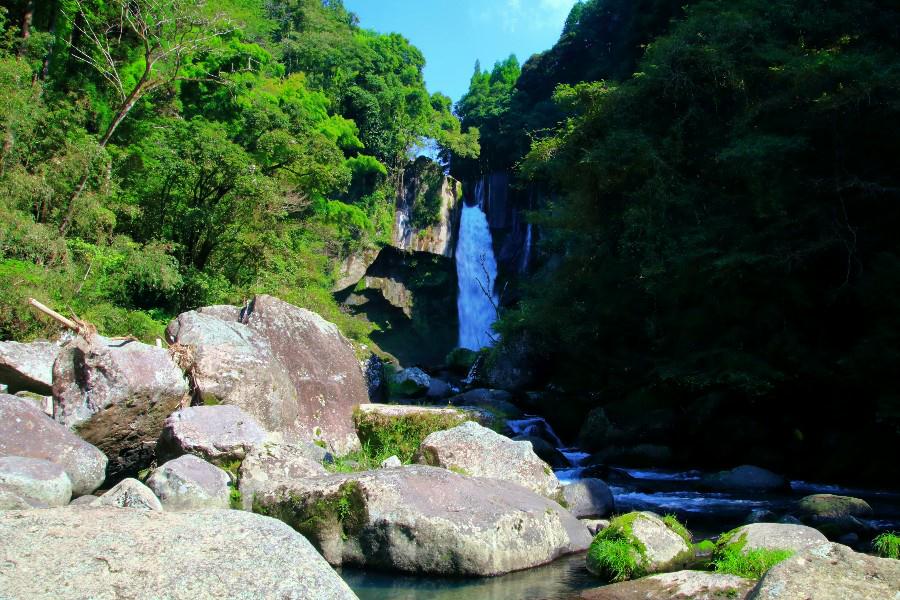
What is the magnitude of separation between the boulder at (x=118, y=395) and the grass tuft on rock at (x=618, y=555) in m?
5.28

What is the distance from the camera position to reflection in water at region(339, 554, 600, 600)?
5578 mm

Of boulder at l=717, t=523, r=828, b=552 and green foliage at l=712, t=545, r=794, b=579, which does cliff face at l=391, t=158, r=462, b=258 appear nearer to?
boulder at l=717, t=523, r=828, b=552

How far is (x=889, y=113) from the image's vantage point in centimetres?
1263

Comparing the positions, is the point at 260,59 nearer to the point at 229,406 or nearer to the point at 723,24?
the point at 723,24

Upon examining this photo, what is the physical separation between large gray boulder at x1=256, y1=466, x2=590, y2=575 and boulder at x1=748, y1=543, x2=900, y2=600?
8.10 feet

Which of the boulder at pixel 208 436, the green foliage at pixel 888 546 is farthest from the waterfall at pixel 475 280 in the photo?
the green foliage at pixel 888 546

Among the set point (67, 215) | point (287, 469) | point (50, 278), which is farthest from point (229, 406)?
point (67, 215)

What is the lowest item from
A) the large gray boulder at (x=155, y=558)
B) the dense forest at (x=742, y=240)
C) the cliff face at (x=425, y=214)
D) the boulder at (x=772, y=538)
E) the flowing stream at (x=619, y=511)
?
the flowing stream at (x=619, y=511)

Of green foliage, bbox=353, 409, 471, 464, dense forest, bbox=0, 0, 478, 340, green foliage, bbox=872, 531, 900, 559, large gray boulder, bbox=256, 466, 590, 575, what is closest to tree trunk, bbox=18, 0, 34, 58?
dense forest, bbox=0, 0, 478, 340

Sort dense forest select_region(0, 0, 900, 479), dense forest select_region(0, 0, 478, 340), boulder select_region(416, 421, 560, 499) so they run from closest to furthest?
boulder select_region(416, 421, 560, 499) → dense forest select_region(0, 0, 900, 479) → dense forest select_region(0, 0, 478, 340)

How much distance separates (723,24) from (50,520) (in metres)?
17.9

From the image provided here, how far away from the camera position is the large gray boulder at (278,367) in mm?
9352

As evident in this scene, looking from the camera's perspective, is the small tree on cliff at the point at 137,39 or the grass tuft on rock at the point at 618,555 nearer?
the grass tuft on rock at the point at 618,555

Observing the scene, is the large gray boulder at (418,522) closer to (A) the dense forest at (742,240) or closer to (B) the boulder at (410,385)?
(A) the dense forest at (742,240)
